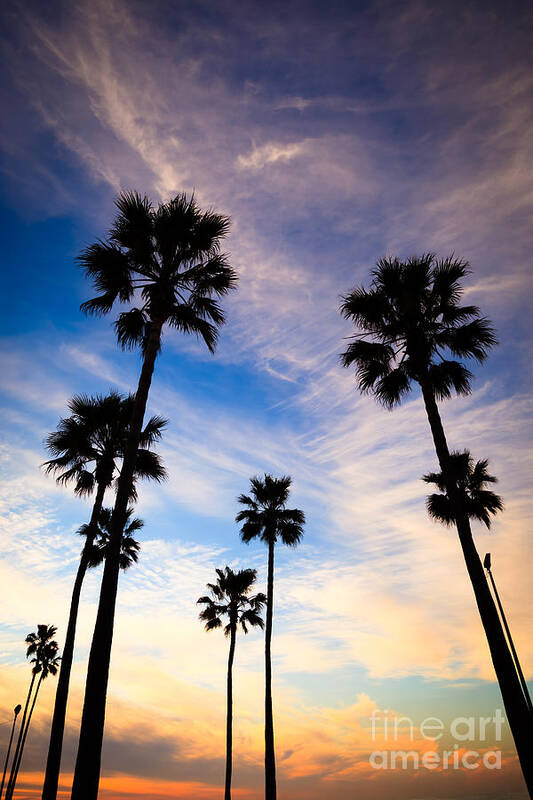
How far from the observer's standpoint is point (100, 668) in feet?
24.3

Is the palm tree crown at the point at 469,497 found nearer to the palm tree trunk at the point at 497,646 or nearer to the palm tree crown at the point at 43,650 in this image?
the palm tree trunk at the point at 497,646

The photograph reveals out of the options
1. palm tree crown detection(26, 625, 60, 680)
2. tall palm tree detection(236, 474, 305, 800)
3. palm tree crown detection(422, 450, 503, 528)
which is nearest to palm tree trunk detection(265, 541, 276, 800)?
tall palm tree detection(236, 474, 305, 800)

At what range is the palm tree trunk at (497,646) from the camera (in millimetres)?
8211

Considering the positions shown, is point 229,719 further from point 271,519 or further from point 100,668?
point 100,668

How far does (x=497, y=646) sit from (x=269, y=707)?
1521 cm

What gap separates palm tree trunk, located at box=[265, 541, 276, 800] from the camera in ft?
58.5

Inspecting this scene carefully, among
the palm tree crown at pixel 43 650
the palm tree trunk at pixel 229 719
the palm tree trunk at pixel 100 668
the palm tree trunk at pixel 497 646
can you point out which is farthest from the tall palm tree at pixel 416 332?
the palm tree crown at pixel 43 650

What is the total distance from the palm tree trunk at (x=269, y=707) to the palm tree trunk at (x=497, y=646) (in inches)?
569

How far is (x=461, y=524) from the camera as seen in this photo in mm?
10703

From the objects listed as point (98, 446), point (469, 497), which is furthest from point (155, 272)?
point (469, 497)

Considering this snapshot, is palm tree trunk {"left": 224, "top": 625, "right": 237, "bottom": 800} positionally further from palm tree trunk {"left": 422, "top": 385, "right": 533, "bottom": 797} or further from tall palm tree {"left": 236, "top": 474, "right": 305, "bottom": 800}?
palm tree trunk {"left": 422, "top": 385, "right": 533, "bottom": 797}

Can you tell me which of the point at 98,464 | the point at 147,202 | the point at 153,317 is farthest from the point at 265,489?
the point at 147,202

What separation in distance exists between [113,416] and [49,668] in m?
43.6

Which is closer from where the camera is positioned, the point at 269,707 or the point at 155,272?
the point at 155,272
